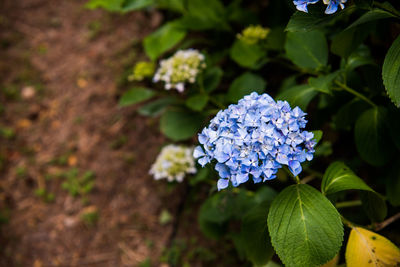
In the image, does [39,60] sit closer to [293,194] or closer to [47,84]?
[47,84]

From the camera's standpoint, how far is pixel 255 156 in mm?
1132

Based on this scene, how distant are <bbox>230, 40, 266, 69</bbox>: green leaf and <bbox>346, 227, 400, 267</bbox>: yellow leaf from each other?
47.8 inches

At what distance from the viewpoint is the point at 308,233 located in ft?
3.86

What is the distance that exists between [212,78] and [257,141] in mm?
1161

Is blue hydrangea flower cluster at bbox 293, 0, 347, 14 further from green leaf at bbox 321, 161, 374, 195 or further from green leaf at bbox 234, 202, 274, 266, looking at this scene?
green leaf at bbox 234, 202, 274, 266

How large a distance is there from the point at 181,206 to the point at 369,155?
1485mm

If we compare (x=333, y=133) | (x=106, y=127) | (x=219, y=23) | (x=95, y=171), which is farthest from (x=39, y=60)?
(x=333, y=133)

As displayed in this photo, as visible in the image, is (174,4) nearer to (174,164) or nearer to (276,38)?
(276,38)

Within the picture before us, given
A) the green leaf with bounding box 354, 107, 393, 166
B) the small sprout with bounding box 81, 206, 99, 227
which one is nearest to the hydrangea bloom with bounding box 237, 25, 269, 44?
the green leaf with bounding box 354, 107, 393, 166

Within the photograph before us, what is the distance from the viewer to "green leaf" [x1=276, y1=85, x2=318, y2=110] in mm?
1554

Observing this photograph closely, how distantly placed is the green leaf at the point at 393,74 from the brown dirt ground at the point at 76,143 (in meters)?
1.87

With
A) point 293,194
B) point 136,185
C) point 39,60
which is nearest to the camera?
point 293,194

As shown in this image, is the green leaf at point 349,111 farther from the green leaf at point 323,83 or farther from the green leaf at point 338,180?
the green leaf at point 338,180

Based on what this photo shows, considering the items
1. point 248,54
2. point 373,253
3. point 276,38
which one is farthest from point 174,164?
point 373,253
